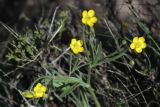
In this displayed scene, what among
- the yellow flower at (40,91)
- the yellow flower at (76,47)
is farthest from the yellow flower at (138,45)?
the yellow flower at (40,91)

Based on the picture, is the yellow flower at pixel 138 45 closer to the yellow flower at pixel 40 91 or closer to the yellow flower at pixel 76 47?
the yellow flower at pixel 76 47

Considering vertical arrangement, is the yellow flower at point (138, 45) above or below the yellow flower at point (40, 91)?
above

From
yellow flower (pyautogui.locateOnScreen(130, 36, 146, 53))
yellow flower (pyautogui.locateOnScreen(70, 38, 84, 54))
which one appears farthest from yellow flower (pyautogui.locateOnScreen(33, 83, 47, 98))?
yellow flower (pyautogui.locateOnScreen(130, 36, 146, 53))

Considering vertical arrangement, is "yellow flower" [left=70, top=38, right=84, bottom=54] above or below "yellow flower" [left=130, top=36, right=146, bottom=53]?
above

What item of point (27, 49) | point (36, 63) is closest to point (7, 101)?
point (36, 63)

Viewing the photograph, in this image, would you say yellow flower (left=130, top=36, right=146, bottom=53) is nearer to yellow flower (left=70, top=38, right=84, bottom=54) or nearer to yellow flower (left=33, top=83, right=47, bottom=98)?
yellow flower (left=70, top=38, right=84, bottom=54)

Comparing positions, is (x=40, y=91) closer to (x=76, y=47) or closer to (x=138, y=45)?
(x=76, y=47)

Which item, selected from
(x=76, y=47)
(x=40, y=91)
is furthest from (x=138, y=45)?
(x=40, y=91)

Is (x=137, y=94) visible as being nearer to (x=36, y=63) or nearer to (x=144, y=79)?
(x=144, y=79)

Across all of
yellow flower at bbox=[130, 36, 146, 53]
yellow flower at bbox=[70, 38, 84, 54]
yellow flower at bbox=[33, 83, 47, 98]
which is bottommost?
yellow flower at bbox=[33, 83, 47, 98]

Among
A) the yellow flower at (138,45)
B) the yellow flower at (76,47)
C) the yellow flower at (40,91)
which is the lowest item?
the yellow flower at (40,91)

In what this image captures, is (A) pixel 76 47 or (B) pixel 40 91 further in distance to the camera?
(A) pixel 76 47
